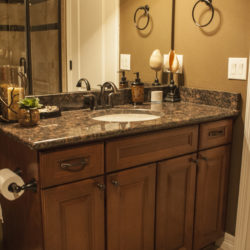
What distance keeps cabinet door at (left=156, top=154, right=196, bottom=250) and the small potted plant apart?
646 mm

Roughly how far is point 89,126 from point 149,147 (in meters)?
0.31

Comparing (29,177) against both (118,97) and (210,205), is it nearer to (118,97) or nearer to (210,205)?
(118,97)

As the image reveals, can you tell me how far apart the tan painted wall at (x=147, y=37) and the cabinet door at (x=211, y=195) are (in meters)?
0.70

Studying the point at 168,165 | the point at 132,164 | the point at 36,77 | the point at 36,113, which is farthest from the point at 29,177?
the point at 168,165

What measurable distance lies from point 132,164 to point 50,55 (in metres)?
0.70

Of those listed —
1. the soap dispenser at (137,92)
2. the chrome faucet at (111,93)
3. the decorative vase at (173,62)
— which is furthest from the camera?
the decorative vase at (173,62)

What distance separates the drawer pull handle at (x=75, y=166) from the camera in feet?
4.41

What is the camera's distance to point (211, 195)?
202 cm

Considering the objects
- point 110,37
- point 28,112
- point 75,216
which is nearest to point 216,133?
point 110,37

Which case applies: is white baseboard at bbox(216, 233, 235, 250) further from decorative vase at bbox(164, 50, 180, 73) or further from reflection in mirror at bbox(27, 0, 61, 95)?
reflection in mirror at bbox(27, 0, 61, 95)

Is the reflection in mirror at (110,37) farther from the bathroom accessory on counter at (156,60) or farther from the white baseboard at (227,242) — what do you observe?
the white baseboard at (227,242)

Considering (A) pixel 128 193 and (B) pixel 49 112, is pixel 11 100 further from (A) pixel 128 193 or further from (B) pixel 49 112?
(A) pixel 128 193

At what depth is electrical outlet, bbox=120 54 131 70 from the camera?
2.16 metres

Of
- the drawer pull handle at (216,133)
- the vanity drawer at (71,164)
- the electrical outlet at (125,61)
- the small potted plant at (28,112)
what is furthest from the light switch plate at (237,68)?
the small potted plant at (28,112)
